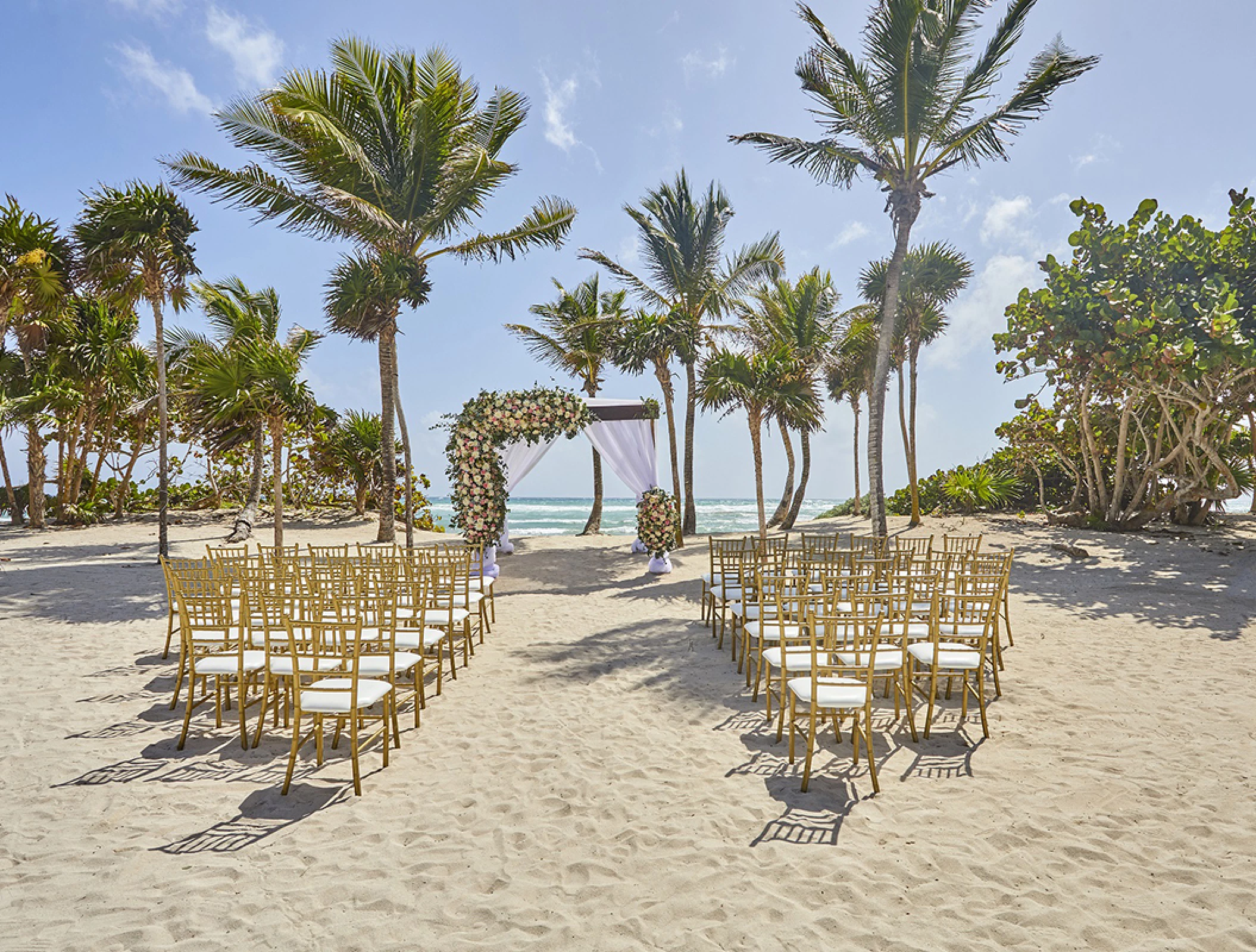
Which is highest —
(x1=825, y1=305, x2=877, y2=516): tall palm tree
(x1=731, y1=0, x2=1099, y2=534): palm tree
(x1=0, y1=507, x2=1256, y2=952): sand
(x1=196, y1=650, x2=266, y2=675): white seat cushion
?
(x1=731, y1=0, x2=1099, y2=534): palm tree

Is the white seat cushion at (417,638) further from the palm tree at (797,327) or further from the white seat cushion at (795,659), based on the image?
the palm tree at (797,327)

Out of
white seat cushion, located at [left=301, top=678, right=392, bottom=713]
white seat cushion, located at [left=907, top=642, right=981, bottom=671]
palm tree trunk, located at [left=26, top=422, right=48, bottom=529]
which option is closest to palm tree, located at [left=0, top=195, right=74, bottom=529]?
palm tree trunk, located at [left=26, top=422, right=48, bottom=529]

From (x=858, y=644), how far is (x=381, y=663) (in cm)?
301

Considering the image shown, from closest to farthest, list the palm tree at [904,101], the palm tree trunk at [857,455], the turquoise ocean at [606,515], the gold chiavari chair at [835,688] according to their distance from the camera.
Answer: the gold chiavari chair at [835,688] → the palm tree at [904,101] → the palm tree trunk at [857,455] → the turquoise ocean at [606,515]

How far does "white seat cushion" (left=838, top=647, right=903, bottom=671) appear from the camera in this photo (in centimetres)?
402

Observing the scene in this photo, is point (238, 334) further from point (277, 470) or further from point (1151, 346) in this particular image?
point (1151, 346)

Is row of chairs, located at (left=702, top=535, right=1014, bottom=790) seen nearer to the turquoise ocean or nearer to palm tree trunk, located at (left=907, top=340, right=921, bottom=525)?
palm tree trunk, located at (left=907, top=340, right=921, bottom=525)

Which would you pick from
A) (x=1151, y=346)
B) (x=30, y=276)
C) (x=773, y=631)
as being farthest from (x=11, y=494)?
(x=1151, y=346)

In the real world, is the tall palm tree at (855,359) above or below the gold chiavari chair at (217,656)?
above

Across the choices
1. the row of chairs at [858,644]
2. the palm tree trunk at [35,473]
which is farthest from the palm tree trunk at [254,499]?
the row of chairs at [858,644]

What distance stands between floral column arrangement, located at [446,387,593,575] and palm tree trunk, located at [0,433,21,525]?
14.1 m

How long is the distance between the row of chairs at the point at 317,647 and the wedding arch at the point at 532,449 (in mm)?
3955

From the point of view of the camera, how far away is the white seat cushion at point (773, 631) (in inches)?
193

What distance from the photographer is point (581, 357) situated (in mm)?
19422
